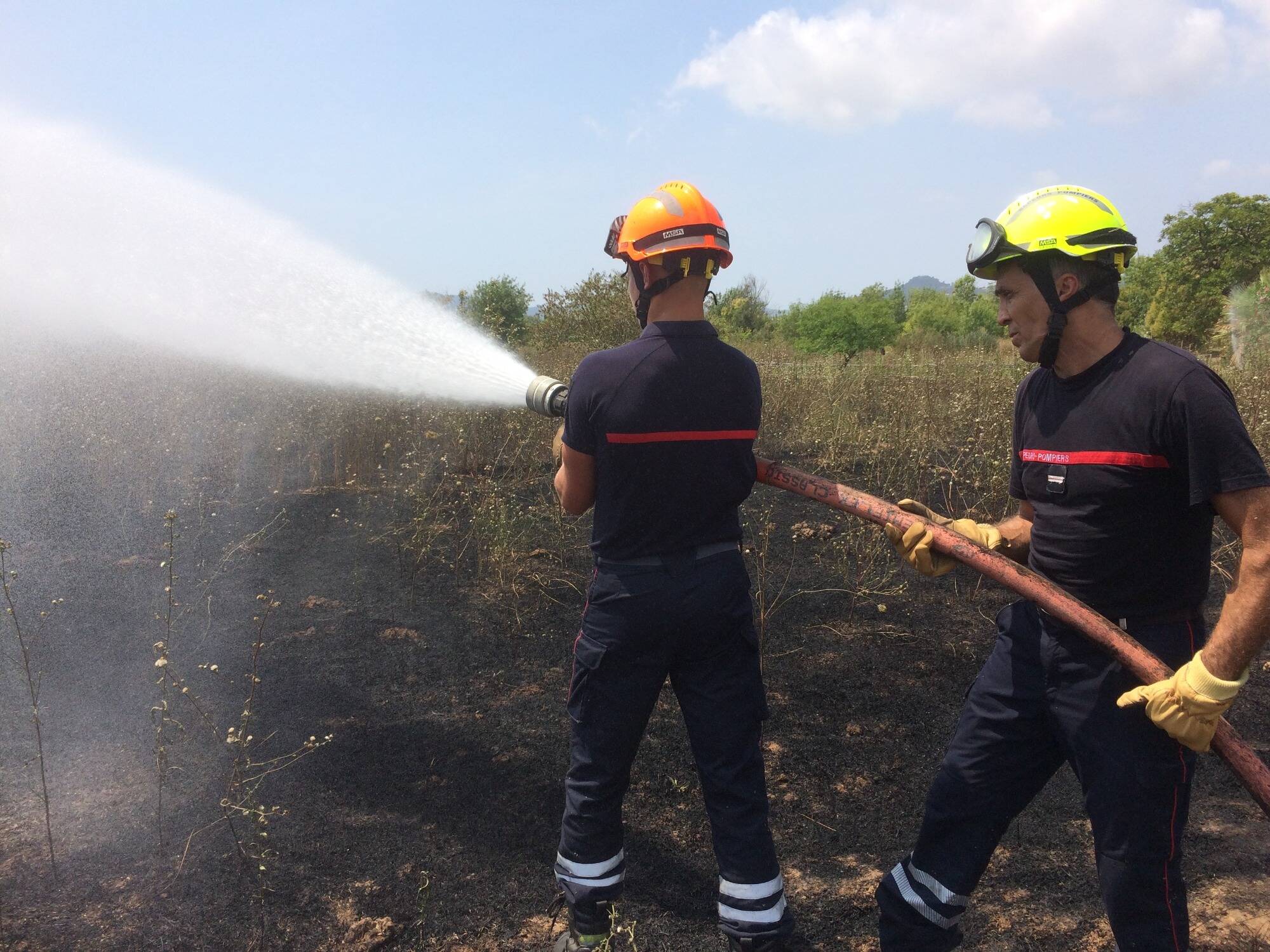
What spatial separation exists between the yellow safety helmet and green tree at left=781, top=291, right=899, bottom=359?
1451 cm

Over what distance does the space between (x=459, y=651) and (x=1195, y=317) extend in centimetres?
2520

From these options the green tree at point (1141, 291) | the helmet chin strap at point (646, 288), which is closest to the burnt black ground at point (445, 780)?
the helmet chin strap at point (646, 288)

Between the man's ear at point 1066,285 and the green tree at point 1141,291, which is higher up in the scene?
the green tree at point 1141,291

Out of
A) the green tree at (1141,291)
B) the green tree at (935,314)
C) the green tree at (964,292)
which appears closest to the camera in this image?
the green tree at (1141,291)

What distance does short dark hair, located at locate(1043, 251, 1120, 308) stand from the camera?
73.6 inches

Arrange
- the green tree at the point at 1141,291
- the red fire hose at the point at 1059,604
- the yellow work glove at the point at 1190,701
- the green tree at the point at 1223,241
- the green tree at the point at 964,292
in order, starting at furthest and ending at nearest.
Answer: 1. the green tree at the point at 964,292
2. the green tree at the point at 1141,291
3. the green tree at the point at 1223,241
4. the red fire hose at the point at 1059,604
5. the yellow work glove at the point at 1190,701

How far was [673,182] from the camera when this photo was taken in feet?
7.23

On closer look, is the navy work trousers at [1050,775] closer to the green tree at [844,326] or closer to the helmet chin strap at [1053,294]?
the helmet chin strap at [1053,294]

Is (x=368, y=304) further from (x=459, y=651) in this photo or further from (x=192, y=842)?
(x=192, y=842)

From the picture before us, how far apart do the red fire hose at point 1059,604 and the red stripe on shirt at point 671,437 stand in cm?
39

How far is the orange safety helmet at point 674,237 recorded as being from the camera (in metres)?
2.12

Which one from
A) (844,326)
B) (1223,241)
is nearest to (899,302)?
(1223,241)

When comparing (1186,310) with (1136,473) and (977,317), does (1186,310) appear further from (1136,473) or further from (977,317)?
(1136,473)

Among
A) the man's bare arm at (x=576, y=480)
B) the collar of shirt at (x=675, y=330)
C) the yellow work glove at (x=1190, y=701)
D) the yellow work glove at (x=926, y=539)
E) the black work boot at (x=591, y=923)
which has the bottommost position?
the black work boot at (x=591, y=923)
